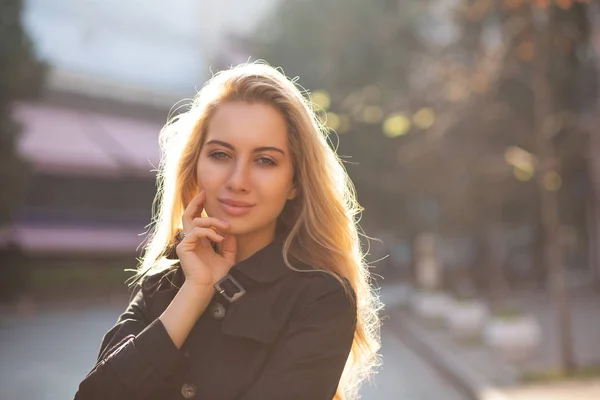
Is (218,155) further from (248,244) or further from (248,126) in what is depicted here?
(248,244)

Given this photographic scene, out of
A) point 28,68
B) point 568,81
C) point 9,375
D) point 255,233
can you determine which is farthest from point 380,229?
point 255,233

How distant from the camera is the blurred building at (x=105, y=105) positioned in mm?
29453

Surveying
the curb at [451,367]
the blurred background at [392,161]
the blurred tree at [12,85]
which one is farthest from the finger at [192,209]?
the blurred tree at [12,85]

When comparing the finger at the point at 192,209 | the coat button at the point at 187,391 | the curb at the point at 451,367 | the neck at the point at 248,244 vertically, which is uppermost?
the curb at the point at 451,367

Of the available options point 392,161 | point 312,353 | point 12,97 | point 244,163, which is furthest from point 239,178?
point 392,161

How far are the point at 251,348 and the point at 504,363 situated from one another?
11.1 meters

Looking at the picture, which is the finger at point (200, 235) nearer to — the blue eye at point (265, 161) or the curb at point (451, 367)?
the blue eye at point (265, 161)

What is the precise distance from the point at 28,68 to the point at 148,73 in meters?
15.1

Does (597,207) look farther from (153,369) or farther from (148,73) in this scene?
(153,369)

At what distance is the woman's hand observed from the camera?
2.11 metres

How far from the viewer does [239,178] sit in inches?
83.4

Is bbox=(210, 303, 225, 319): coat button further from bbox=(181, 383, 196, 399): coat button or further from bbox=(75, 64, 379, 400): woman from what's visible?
bbox=(181, 383, 196, 399): coat button

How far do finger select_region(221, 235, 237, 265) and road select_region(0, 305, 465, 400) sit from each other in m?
6.48

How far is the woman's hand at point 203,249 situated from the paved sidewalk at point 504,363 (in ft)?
25.0
